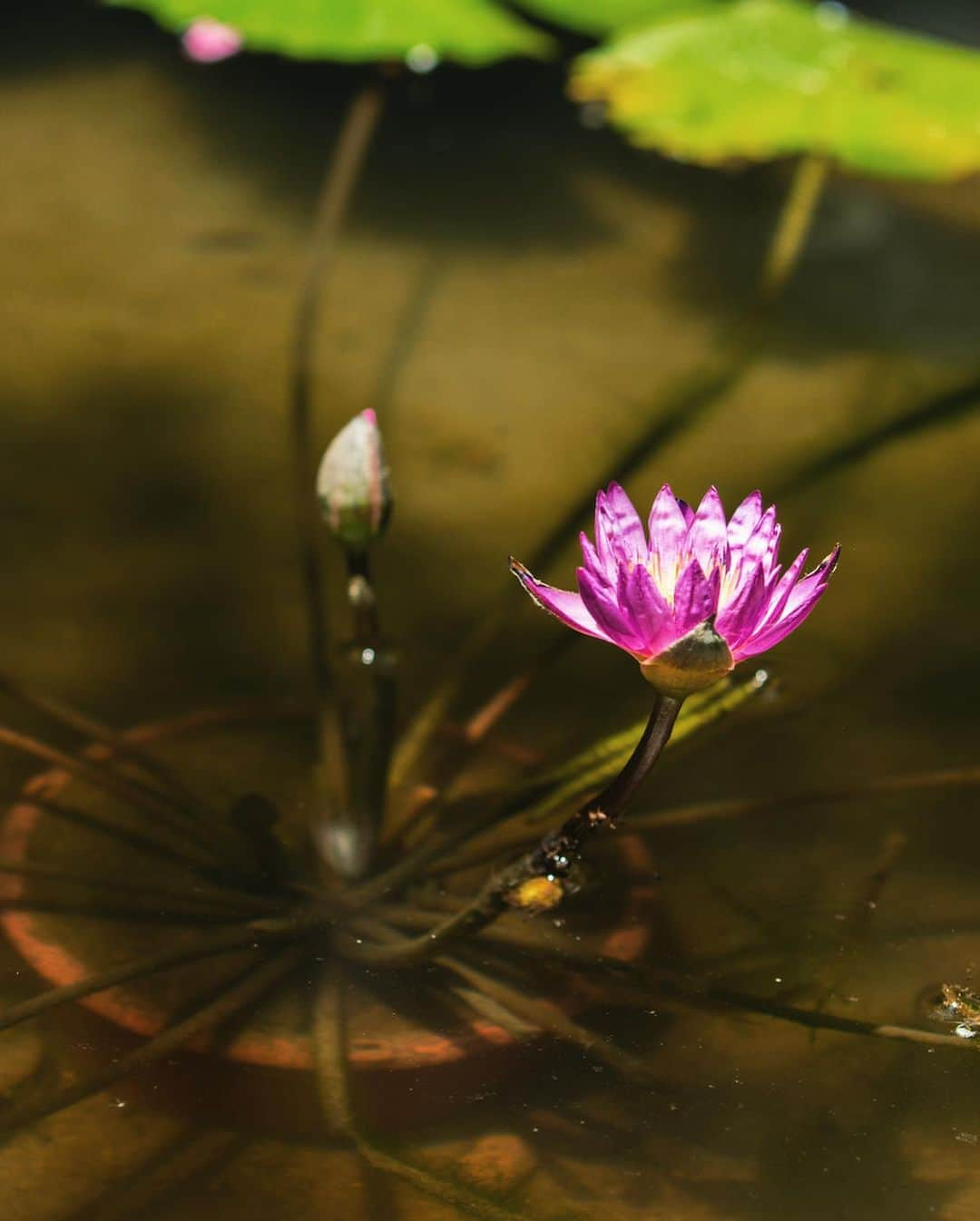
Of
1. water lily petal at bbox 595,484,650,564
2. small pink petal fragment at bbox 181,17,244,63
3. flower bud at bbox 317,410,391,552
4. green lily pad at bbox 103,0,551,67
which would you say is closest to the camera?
water lily petal at bbox 595,484,650,564

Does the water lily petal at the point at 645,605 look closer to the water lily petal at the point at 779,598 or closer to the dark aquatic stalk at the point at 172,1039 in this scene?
the water lily petal at the point at 779,598

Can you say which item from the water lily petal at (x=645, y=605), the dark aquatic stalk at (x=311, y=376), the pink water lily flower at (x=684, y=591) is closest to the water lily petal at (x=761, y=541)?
the pink water lily flower at (x=684, y=591)

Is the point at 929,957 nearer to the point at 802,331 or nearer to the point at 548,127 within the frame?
the point at 802,331

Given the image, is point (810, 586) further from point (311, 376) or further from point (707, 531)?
point (311, 376)

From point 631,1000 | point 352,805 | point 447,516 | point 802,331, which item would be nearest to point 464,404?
point 447,516

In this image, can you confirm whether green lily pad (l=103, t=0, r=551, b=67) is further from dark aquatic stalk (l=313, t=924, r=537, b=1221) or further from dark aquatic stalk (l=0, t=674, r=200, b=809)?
dark aquatic stalk (l=313, t=924, r=537, b=1221)

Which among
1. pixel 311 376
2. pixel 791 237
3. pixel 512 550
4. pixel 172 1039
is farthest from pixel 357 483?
pixel 791 237

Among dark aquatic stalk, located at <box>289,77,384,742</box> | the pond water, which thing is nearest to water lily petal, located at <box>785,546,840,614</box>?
the pond water
